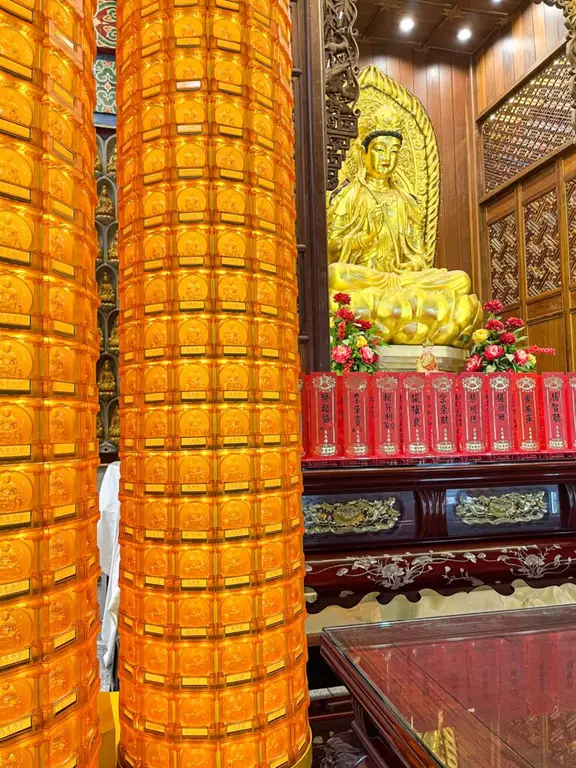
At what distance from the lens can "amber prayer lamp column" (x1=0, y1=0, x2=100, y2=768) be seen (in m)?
0.45

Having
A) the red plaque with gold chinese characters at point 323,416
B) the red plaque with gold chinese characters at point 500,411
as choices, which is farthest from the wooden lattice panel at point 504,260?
the red plaque with gold chinese characters at point 323,416

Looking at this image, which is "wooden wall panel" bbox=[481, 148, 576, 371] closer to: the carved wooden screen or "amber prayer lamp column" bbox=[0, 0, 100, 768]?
the carved wooden screen

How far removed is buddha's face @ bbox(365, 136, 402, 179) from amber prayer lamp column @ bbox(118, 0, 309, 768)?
3378 millimetres

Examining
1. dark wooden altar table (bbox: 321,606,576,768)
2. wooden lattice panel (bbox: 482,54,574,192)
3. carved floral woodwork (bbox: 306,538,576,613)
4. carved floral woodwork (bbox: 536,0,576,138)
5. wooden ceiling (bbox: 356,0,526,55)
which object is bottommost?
carved floral woodwork (bbox: 306,538,576,613)

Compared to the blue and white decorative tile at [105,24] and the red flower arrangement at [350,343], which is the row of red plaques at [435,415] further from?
the blue and white decorative tile at [105,24]

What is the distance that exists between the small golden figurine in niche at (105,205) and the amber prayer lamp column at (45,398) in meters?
1.59

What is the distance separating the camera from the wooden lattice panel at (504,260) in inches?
169

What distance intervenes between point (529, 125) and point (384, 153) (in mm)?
1148

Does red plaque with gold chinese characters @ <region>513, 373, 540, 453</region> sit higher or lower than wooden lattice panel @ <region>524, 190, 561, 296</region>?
lower

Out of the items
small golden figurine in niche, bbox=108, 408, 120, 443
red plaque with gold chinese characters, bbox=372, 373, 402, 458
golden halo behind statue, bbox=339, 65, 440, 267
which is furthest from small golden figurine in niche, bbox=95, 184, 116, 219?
golden halo behind statue, bbox=339, 65, 440, 267

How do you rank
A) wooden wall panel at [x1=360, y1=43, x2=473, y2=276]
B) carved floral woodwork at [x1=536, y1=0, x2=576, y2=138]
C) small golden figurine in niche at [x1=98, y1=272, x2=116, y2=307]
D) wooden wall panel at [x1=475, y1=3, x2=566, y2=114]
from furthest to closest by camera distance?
1. wooden wall panel at [x1=360, y1=43, x2=473, y2=276]
2. wooden wall panel at [x1=475, y1=3, x2=566, y2=114]
3. carved floral woodwork at [x1=536, y1=0, x2=576, y2=138]
4. small golden figurine in niche at [x1=98, y1=272, x2=116, y2=307]

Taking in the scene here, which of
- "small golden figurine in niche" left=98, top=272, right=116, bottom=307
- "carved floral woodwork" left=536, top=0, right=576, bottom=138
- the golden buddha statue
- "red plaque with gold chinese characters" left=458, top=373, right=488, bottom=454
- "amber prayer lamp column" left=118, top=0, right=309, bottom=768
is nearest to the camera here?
"amber prayer lamp column" left=118, top=0, right=309, bottom=768

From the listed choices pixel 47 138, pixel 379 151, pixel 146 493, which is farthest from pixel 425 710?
pixel 379 151

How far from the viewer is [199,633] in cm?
61
